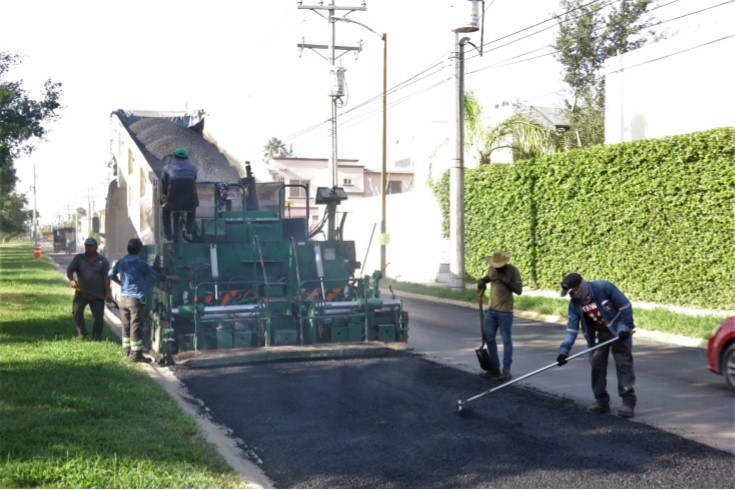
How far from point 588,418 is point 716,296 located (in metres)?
9.05

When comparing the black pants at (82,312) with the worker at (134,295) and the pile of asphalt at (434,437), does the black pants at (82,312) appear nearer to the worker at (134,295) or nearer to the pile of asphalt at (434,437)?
the worker at (134,295)

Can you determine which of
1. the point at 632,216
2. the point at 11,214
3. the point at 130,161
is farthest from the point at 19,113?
the point at 11,214

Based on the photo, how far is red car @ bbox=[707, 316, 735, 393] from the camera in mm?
9047

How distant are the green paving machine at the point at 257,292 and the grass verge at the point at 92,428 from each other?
0.97 meters

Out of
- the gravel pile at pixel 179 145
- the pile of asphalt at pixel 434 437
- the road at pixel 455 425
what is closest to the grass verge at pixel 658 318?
the road at pixel 455 425

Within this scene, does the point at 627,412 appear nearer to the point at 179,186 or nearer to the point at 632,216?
the point at 179,186

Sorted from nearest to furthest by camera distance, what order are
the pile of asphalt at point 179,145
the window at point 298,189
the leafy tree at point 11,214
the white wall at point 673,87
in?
the window at point 298,189
the pile of asphalt at point 179,145
the white wall at point 673,87
the leafy tree at point 11,214

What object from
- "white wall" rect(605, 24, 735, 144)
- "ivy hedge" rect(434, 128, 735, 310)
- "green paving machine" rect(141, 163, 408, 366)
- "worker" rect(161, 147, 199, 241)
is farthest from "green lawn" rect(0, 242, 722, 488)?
"white wall" rect(605, 24, 735, 144)

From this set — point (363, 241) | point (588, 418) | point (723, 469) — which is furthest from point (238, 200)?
point (363, 241)

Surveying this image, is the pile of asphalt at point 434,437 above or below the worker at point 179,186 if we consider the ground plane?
below

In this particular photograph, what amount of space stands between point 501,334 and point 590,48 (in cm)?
2507

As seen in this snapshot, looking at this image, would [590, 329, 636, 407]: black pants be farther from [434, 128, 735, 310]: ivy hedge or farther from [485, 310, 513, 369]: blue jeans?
[434, 128, 735, 310]: ivy hedge

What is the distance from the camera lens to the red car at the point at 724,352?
29.7 feet

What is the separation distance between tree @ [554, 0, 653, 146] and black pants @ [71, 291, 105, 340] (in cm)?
2191
